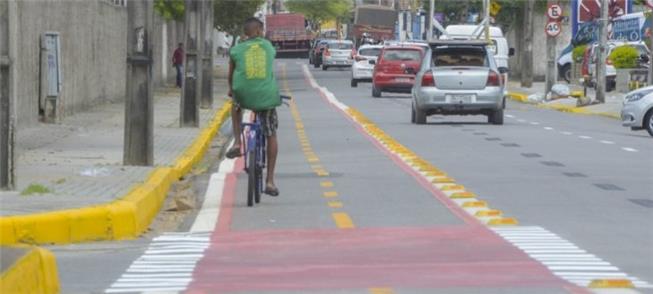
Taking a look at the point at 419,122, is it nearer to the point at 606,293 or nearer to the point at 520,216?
the point at 520,216

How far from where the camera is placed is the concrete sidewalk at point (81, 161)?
13711 millimetres

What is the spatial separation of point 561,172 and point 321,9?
14904 centimetres

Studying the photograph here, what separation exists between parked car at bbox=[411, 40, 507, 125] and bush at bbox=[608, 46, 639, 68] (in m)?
21.4

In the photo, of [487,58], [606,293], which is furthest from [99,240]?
[487,58]

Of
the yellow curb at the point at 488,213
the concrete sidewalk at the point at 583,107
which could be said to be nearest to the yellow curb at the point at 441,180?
the yellow curb at the point at 488,213

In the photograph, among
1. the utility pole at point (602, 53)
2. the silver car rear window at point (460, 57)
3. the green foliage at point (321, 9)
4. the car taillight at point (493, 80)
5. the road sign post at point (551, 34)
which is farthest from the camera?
the green foliage at point (321, 9)

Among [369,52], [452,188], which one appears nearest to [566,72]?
[369,52]

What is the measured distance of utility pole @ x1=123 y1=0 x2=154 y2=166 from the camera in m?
18.7

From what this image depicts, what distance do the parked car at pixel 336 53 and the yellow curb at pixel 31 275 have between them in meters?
75.0

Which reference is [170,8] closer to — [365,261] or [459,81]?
[459,81]

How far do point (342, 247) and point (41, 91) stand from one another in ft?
59.4

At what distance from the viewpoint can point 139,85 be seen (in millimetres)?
18812

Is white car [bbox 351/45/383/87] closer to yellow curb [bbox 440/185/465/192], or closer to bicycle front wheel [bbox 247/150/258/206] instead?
yellow curb [bbox 440/185/465/192]

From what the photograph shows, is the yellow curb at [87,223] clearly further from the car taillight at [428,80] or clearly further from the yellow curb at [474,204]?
the car taillight at [428,80]
